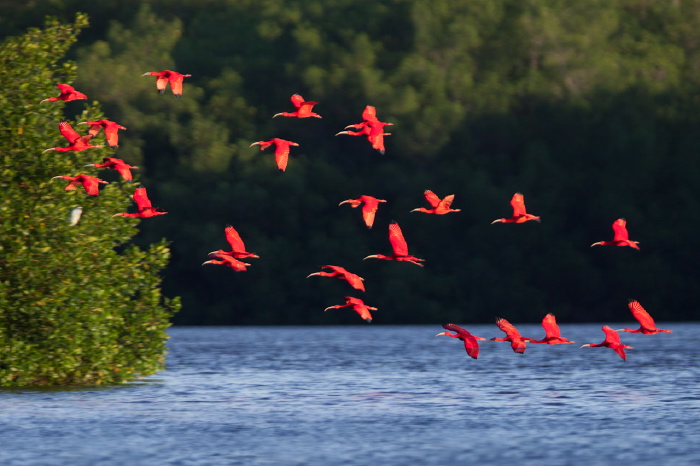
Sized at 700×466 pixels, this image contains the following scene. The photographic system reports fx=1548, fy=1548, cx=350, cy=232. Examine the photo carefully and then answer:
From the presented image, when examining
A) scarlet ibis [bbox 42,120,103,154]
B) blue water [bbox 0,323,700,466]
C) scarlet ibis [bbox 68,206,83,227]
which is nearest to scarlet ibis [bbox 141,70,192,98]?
scarlet ibis [bbox 42,120,103,154]

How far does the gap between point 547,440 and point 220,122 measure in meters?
38.8

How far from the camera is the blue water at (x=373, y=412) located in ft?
70.7

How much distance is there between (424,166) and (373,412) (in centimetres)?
3373

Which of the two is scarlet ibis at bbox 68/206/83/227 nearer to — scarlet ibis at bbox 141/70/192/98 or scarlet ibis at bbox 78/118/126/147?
scarlet ibis at bbox 78/118/126/147

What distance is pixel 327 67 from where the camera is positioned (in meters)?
62.2

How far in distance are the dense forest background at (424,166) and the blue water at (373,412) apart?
1689cm

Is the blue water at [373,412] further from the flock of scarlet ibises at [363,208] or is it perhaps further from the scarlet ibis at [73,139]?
the scarlet ibis at [73,139]

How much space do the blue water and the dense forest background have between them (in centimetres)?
1689

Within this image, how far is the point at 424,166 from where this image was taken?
59.9 meters

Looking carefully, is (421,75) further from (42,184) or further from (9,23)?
(42,184)

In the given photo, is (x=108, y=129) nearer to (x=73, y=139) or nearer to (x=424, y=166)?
(x=73, y=139)

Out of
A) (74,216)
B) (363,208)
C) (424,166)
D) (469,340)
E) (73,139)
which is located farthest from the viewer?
(424,166)

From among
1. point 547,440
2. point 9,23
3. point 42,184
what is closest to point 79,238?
point 42,184

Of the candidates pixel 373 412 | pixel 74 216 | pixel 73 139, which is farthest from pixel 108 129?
pixel 373 412
